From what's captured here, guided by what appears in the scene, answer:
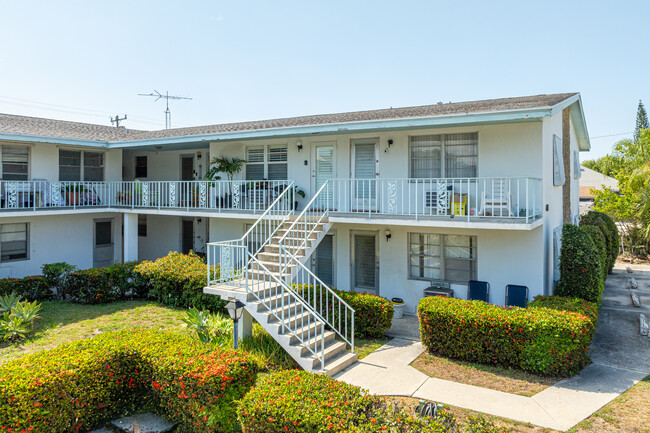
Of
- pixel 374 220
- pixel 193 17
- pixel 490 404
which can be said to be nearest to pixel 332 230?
pixel 374 220

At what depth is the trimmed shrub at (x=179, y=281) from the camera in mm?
11609

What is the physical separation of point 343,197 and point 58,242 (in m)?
11.5

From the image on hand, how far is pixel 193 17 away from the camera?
14.6m

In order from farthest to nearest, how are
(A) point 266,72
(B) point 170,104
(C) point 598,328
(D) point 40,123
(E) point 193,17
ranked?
(B) point 170,104, (A) point 266,72, (D) point 40,123, (E) point 193,17, (C) point 598,328

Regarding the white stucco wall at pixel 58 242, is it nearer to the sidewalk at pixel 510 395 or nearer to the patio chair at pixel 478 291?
the sidewalk at pixel 510 395

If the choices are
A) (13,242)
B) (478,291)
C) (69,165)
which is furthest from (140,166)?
(478,291)

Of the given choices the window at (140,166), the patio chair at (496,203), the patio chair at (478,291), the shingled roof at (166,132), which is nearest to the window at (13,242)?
the shingled roof at (166,132)

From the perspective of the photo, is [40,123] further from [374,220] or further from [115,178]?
[374,220]

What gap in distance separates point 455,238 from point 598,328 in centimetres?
425

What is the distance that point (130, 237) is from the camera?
15.7 metres

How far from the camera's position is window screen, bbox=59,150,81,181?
15.9 metres

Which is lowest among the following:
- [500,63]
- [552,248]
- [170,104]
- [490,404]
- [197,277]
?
[490,404]

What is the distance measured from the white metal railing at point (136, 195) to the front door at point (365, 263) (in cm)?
325

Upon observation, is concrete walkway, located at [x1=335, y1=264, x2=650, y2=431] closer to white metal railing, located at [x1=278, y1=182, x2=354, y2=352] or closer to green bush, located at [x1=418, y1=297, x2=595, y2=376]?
green bush, located at [x1=418, y1=297, x2=595, y2=376]
